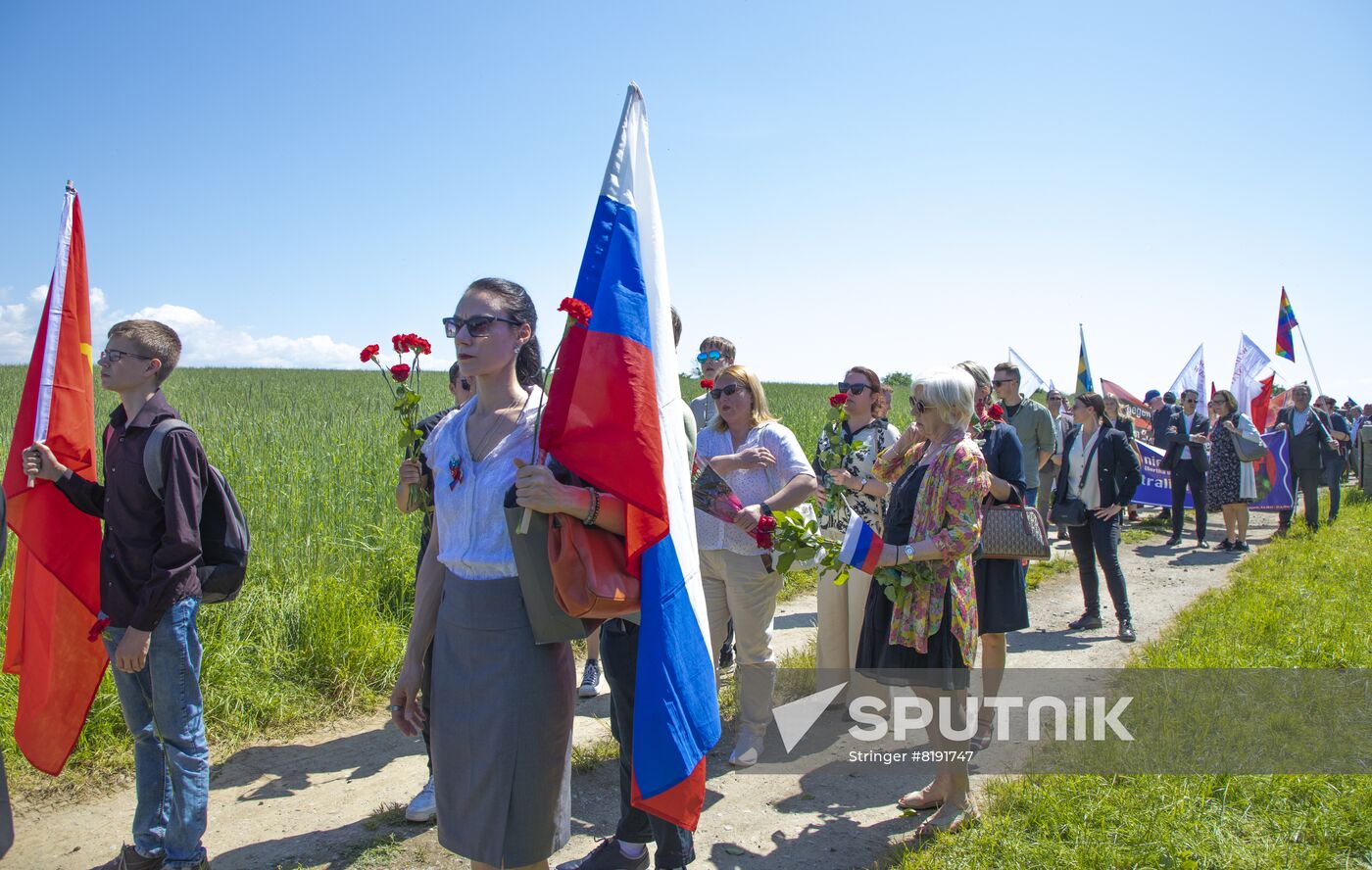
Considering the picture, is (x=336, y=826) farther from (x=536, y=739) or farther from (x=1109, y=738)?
(x=1109, y=738)

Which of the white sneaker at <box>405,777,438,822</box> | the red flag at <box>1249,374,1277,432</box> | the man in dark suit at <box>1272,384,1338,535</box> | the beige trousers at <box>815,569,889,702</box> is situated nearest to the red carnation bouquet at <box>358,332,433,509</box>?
the white sneaker at <box>405,777,438,822</box>

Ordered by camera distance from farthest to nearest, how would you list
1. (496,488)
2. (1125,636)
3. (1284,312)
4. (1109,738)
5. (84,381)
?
(1284,312) < (1125,636) < (1109,738) < (84,381) < (496,488)

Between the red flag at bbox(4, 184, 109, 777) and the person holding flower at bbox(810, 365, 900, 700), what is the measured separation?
3.54 m

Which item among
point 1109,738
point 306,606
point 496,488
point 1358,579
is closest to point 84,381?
point 306,606

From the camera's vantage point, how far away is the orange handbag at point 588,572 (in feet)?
7.23

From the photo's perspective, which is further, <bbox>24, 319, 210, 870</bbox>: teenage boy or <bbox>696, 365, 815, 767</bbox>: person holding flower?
<bbox>696, 365, 815, 767</bbox>: person holding flower

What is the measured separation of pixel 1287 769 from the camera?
12.9ft

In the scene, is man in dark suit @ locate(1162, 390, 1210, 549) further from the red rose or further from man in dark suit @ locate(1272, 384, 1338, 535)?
the red rose

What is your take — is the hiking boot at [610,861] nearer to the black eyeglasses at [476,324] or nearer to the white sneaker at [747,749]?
the white sneaker at [747,749]

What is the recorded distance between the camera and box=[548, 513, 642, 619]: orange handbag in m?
2.20

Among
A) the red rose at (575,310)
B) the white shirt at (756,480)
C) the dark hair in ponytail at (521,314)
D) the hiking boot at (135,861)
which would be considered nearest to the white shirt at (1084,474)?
the white shirt at (756,480)

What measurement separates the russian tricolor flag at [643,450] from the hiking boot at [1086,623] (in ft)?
18.1

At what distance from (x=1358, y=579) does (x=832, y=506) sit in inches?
249

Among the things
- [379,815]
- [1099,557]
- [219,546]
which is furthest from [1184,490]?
[219,546]
